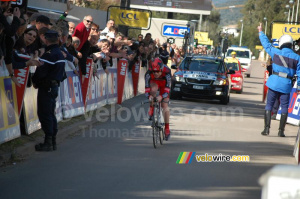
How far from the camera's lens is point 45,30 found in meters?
10.7

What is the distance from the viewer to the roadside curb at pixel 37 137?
8.55 meters

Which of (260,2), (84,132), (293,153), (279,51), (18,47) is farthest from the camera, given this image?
(260,2)

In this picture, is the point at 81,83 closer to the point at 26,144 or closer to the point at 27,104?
the point at 27,104

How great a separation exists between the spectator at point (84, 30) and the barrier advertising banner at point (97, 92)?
1.31m

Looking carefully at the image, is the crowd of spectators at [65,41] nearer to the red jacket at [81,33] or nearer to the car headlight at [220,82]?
the red jacket at [81,33]

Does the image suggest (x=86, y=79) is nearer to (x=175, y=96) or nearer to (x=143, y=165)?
(x=143, y=165)

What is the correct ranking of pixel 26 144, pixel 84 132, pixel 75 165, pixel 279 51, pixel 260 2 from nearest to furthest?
pixel 75 165, pixel 26 144, pixel 84 132, pixel 279 51, pixel 260 2

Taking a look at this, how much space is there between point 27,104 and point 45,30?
4.53 ft

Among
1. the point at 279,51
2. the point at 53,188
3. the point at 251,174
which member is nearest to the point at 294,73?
the point at 279,51

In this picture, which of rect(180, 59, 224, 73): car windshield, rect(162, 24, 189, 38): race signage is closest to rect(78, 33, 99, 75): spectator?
rect(180, 59, 224, 73): car windshield

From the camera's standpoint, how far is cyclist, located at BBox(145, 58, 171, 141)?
11242 millimetres

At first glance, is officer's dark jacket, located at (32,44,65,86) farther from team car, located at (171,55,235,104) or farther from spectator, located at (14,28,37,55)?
team car, located at (171,55,235,104)

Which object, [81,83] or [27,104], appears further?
[81,83]

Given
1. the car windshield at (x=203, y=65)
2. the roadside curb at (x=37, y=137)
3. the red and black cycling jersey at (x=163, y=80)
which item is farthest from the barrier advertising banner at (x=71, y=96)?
the car windshield at (x=203, y=65)
